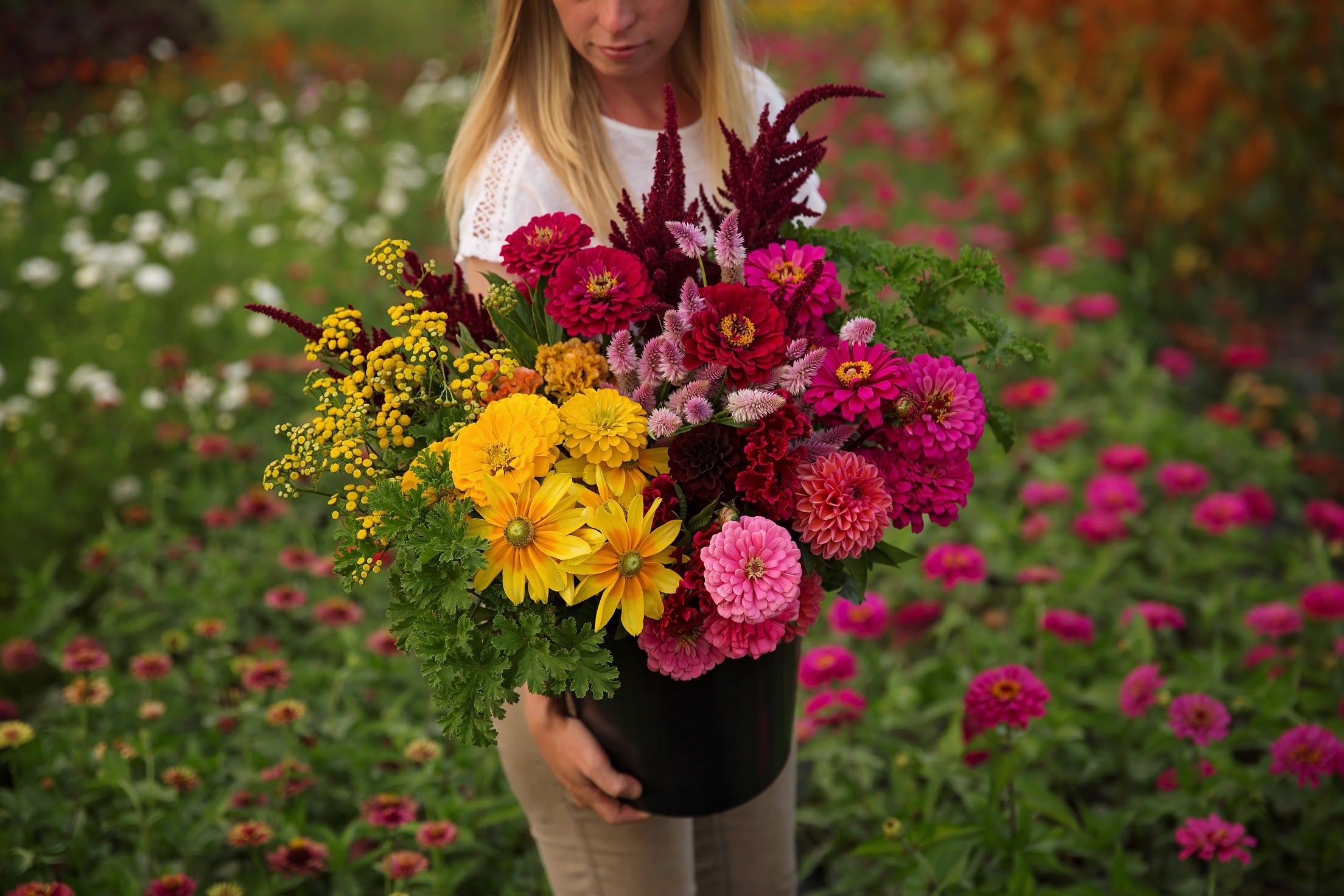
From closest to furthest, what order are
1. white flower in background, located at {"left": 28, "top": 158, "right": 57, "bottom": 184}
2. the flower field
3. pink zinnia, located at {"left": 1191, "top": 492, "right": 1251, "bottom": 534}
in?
the flower field → pink zinnia, located at {"left": 1191, "top": 492, "right": 1251, "bottom": 534} → white flower in background, located at {"left": 28, "top": 158, "right": 57, "bottom": 184}

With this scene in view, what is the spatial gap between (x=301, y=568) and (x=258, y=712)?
1.47ft

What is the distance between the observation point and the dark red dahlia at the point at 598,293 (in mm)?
1067

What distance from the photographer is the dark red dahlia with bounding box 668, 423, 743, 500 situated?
3.62 feet

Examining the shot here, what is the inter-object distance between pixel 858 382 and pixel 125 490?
2.39m

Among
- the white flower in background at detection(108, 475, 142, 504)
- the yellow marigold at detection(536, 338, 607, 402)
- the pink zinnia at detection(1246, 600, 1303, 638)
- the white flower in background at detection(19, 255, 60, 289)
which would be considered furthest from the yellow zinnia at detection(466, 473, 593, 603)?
the white flower in background at detection(19, 255, 60, 289)

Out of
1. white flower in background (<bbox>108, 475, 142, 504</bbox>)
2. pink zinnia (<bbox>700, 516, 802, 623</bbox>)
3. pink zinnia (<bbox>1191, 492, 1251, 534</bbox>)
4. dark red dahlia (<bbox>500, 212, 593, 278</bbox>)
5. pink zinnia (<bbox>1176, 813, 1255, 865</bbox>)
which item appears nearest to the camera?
pink zinnia (<bbox>700, 516, 802, 623</bbox>)

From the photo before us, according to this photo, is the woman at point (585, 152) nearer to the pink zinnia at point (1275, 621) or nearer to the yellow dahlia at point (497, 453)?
the yellow dahlia at point (497, 453)

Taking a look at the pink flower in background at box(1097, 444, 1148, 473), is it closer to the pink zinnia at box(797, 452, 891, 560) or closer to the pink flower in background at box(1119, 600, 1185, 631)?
the pink flower in background at box(1119, 600, 1185, 631)

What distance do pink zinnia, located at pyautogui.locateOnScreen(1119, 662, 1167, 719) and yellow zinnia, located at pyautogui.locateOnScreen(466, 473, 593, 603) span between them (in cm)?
127

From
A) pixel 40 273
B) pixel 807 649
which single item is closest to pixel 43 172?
pixel 40 273

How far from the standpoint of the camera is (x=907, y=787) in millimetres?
1938

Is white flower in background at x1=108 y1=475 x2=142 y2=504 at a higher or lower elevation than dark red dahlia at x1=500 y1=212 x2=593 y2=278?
lower

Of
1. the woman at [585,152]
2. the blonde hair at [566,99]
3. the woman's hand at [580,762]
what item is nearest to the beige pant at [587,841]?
the woman at [585,152]

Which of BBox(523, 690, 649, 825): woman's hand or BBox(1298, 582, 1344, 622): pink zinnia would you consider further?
BBox(1298, 582, 1344, 622): pink zinnia
